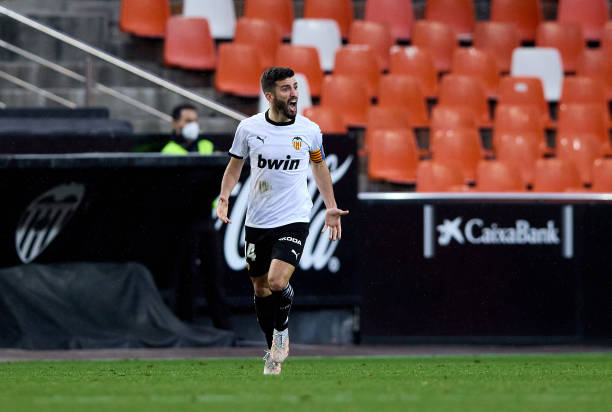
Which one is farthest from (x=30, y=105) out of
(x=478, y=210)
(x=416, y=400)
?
(x=416, y=400)

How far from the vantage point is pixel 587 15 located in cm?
1856

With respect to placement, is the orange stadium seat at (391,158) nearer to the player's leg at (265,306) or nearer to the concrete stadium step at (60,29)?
the concrete stadium step at (60,29)

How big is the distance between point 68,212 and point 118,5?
19.3ft

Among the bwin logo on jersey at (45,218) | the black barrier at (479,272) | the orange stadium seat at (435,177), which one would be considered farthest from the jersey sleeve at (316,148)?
the orange stadium seat at (435,177)

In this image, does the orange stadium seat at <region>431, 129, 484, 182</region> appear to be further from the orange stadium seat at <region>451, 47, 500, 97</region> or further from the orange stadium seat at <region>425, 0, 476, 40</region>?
the orange stadium seat at <region>425, 0, 476, 40</region>

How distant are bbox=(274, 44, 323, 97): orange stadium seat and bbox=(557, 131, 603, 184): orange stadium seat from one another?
306 cm

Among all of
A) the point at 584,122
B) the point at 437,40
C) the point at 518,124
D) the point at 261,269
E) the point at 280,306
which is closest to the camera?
the point at 280,306

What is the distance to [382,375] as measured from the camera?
7891 millimetres

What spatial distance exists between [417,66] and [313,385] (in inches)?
390

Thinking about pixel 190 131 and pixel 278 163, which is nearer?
pixel 278 163

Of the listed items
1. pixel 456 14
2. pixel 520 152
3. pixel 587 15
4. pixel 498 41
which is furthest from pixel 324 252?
pixel 587 15

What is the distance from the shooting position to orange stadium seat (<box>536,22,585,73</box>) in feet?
58.2

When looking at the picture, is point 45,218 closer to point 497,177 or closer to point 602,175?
point 497,177

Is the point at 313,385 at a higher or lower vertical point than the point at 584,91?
lower
